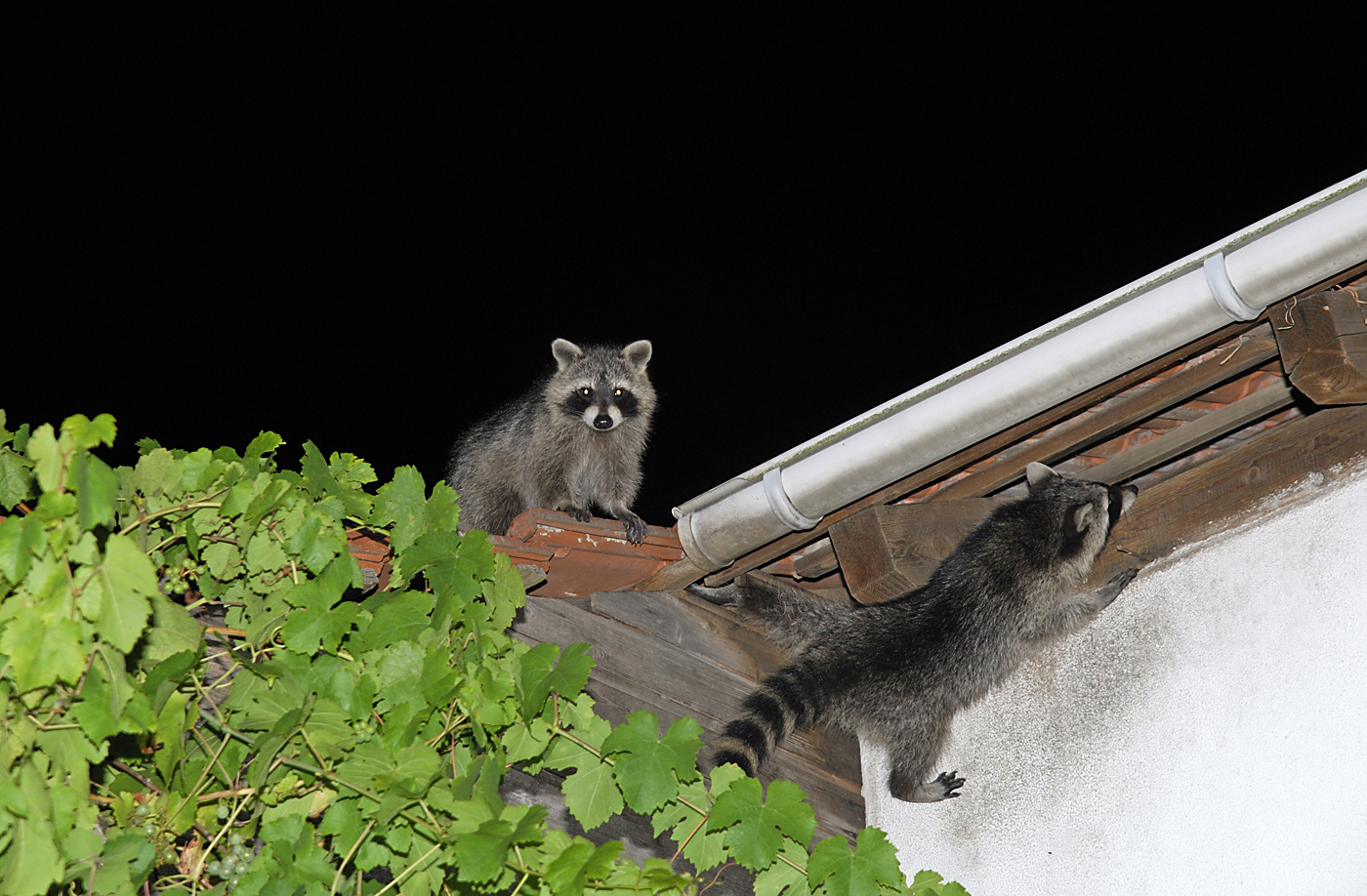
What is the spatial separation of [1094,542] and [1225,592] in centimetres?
42

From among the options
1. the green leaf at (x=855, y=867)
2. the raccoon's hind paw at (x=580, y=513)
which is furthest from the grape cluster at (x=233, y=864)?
the raccoon's hind paw at (x=580, y=513)

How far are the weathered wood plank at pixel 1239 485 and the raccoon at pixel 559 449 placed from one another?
1.88 m

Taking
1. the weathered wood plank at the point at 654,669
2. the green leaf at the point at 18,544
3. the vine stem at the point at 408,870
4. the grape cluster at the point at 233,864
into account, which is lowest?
the vine stem at the point at 408,870

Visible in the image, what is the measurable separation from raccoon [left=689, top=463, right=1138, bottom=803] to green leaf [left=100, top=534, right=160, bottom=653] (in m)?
2.16

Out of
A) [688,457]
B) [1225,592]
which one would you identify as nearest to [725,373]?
[688,457]

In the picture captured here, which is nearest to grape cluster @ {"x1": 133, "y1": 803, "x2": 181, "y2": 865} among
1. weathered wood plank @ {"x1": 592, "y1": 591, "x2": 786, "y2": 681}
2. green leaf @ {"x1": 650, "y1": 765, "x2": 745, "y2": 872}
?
green leaf @ {"x1": 650, "y1": 765, "x2": 745, "y2": 872}

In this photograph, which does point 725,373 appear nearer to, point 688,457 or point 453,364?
point 688,457

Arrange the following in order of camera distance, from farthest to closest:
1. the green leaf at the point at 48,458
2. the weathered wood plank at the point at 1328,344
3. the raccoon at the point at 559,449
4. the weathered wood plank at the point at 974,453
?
the raccoon at the point at 559,449 → the weathered wood plank at the point at 974,453 → the weathered wood plank at the point at 1328,344 → the green leaf at the point at 48,458

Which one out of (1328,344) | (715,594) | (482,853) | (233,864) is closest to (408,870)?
(482,853)

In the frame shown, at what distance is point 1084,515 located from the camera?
10.6ft

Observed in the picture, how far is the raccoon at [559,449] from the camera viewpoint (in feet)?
14.6

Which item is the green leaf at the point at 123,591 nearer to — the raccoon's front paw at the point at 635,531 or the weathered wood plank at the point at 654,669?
the weathered wood plank at the point at 654,669

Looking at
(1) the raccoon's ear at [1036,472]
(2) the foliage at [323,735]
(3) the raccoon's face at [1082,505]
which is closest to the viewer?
(2) the foliage at [323,735]

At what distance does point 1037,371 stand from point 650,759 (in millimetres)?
1357
